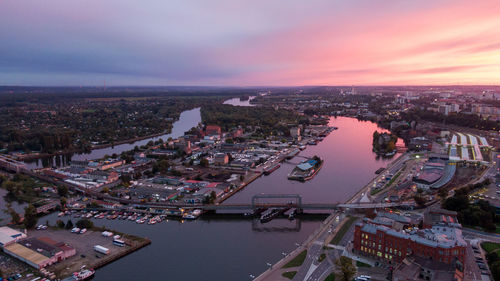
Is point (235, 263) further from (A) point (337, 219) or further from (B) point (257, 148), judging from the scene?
(B) point (257, 148)

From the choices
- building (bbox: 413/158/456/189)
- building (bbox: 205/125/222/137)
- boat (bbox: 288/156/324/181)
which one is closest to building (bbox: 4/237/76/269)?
boat (bbox: 288/156/324/181)

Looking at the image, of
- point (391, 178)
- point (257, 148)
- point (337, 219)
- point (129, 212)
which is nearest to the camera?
point (337, 219)

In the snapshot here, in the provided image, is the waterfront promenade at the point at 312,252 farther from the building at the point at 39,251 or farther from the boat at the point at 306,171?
the building at the point at 39,251

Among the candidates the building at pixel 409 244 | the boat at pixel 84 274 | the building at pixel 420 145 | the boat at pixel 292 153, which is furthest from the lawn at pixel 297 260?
the building at pixel 420 145

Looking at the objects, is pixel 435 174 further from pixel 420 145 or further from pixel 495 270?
pixel 420 145

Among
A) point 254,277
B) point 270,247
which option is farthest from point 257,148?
point 254,277

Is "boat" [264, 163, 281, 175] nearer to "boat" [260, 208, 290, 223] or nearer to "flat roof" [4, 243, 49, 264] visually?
"boat" [260, 208, 290, 223]
